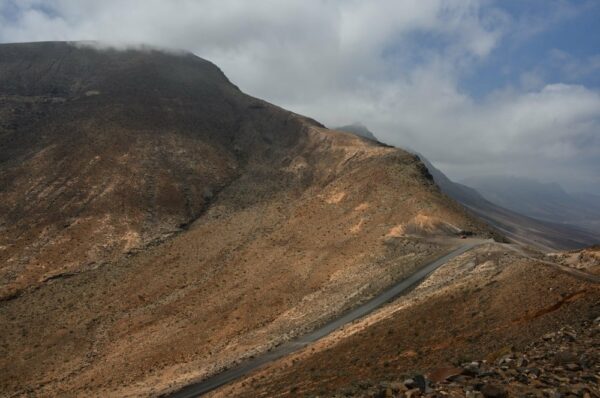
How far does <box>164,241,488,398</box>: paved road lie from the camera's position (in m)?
28.5

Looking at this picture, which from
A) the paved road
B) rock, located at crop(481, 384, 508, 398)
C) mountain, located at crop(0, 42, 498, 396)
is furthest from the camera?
mountain, located at crop(0, 42, 498, 396)

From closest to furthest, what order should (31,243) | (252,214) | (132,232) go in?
(31,243) → (132,232) → (252,214)

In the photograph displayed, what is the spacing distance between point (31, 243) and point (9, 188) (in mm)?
15309

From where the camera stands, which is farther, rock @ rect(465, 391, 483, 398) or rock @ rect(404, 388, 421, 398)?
rock @ rect(404, 388, 421, 398)

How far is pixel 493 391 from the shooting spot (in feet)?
34.9

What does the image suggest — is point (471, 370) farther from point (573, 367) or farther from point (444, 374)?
point (573, 367)

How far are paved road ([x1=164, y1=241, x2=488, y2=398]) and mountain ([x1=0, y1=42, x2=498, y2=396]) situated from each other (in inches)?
50.5

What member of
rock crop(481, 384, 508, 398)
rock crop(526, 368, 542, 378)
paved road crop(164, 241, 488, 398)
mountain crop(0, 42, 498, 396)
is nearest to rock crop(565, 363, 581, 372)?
rock crop(526, 368, 542, 378)

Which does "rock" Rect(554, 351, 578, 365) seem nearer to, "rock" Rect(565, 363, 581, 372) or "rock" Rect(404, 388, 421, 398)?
"rock" Rect(565, 363, 581, 372)

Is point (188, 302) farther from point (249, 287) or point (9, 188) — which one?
point (9, 188)

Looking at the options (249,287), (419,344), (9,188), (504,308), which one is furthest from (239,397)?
(9,188)

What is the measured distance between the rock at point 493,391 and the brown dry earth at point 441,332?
2.78 metres

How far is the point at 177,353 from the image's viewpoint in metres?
36.1

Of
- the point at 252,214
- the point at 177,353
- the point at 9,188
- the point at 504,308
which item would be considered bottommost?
the point at 177,353
